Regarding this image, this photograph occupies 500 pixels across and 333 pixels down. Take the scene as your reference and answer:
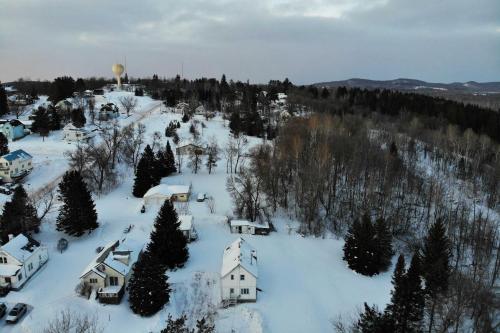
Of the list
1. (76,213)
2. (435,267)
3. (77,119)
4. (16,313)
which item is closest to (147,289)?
(16,313)

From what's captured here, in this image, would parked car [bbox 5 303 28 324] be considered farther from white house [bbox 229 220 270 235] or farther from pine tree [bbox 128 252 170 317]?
white house [bbox 229 220 270 235]

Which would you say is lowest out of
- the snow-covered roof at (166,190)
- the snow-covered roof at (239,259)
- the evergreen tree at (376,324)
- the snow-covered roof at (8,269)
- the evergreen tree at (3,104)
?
the snow-covered roof at (8,269)

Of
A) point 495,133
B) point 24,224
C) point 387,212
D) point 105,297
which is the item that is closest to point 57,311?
point 105,297

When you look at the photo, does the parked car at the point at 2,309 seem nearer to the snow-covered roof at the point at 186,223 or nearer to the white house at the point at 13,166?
the snow-covered roof at the point at 186,223

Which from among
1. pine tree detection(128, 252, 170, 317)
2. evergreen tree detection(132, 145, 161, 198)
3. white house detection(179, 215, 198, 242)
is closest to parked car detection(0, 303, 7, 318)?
pine tree detection(128, 252, 170, 317)

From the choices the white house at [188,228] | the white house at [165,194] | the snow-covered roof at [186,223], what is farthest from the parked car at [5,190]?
the white house at [188,228]

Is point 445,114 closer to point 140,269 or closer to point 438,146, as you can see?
point 438,146

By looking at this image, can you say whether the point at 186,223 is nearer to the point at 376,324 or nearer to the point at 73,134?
the point at 376,324
